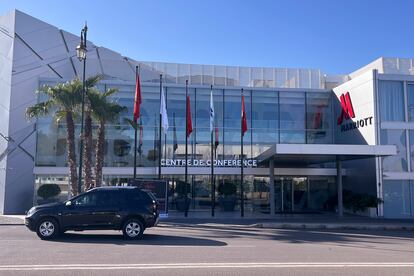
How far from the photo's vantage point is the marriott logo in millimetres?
29569

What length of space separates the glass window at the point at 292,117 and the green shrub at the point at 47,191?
1583 centimetres

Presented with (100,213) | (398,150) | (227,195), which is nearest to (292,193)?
(227,195)

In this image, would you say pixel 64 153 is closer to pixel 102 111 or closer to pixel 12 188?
pixel 12 188

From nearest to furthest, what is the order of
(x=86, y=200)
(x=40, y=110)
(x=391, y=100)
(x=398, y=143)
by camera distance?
(x=86, y=200), (x=40, y=110), (x=398, y=143), (x=391, y=100)

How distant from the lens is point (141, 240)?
14.6 m

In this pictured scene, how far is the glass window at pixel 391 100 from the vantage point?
28016 millimetres

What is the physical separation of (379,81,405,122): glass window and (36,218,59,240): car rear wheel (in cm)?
2119

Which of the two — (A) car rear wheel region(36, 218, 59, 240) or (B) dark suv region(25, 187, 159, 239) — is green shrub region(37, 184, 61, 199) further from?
(A) car rear wheel region(36, 218, 59, 240)

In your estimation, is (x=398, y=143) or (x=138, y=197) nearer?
(x=138, y=197)

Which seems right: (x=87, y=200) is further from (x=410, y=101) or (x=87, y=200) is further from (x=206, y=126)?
(x=410, y=101)

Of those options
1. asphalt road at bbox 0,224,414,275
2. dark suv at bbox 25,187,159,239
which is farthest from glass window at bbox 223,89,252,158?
dark suv at bbox 25,187,159,239

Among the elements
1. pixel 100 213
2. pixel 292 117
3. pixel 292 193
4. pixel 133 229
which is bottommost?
pixel 133 229

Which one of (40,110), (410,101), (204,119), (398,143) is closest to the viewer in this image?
(40,110)

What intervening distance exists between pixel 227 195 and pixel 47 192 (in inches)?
454
